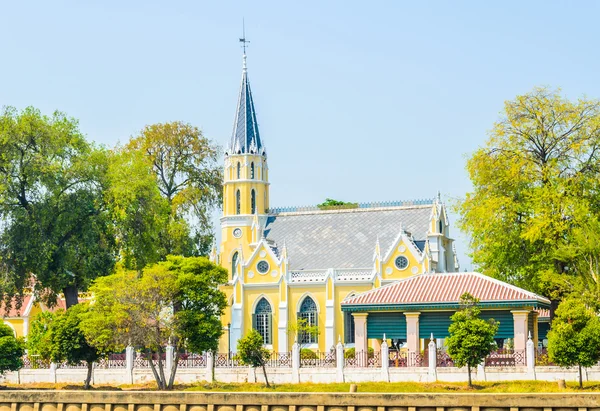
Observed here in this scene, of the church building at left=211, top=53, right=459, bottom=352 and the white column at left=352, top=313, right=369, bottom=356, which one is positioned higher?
the church building at left=211, top=53, right=459, bottom=352

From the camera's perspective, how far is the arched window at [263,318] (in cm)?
6338

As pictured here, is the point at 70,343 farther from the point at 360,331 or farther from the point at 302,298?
the point at 302,298

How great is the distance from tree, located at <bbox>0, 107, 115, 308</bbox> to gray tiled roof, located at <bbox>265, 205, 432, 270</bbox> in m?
15.0

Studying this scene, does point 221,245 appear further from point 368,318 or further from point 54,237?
point 368,318

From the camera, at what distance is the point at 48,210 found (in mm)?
51688

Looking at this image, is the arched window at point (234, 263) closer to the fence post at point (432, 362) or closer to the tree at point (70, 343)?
the tree at point (70, 343)

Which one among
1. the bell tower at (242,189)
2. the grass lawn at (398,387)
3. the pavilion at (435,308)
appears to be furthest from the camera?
the bell tower at (242,189)

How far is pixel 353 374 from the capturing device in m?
45.0

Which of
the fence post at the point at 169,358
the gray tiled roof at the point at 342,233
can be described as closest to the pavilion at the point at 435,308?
the fence post at the point at 169,358

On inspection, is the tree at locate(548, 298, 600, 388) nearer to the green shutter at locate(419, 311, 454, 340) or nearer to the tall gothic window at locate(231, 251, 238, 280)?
the green shutter at locate(419, 311, 454, 340)

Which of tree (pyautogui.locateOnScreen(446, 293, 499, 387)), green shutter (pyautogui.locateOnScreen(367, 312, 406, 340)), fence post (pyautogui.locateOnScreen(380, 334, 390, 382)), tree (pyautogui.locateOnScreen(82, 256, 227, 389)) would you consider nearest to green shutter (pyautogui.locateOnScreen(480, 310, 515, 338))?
tree (pyautogui.locateOnScreen(446, 293, 499, 387))

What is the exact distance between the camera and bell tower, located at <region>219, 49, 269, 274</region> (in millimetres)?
68688

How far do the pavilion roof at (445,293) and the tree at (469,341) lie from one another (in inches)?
134

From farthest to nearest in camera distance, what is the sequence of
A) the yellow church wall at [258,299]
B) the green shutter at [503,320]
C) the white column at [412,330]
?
1. the yellow church wall at [258,299]
2. the white column at [412,330]
3. the green shutter at [503,320]
